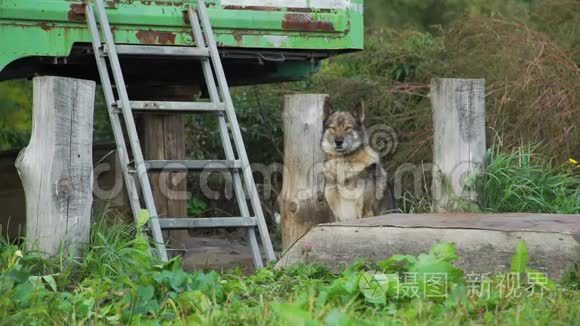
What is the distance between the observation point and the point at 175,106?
765 centimetres

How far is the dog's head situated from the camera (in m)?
8.45

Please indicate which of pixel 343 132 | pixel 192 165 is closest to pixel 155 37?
pixel 192 165

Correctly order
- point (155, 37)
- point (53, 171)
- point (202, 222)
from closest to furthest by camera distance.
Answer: point (53, 171) < point (202, 222) < point (155, 37)

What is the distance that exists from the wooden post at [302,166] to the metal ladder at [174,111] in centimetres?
29

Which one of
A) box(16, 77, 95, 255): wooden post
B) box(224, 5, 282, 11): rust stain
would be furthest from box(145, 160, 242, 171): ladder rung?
box(224, 5, 282, 11): rust stain

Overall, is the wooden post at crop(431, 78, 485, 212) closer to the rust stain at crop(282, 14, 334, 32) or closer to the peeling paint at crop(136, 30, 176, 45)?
the rust stain at crop(282, 14, 334, 32)

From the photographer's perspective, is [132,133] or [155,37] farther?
[155,37]

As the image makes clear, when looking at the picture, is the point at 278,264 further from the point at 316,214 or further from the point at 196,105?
the point at 196,105

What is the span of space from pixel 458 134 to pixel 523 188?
2.31ft

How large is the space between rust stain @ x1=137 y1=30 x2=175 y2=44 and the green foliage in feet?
8.69

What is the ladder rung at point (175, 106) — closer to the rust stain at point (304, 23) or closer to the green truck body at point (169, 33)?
the green truck body at point (169, 33)

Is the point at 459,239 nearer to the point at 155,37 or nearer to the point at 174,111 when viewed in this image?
the point at 174,111

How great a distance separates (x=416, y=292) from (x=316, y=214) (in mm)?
2584

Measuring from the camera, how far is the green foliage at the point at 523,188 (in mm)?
7742
